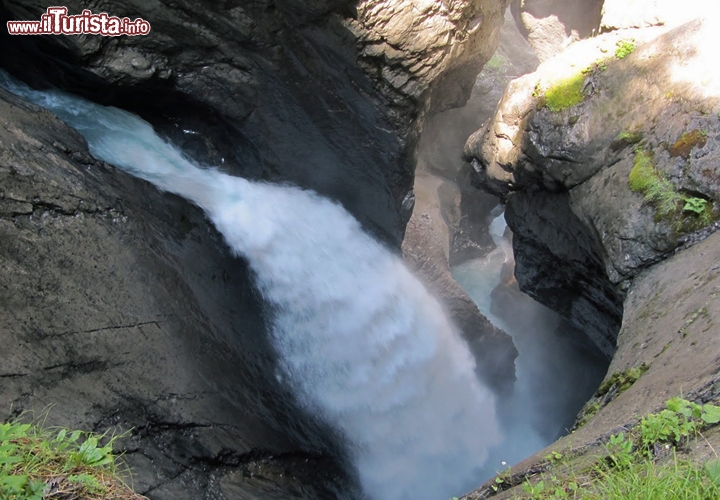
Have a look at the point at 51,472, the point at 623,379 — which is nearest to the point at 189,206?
the point at 51,472

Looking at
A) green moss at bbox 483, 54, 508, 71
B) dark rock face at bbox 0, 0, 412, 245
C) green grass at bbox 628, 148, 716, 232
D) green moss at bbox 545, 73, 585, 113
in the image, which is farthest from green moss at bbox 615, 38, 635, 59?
green moss at bbox 483, 54, 508, 71

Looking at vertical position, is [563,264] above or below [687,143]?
below

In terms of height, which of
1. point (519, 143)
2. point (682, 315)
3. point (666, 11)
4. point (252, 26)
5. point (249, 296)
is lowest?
point (249, 296)

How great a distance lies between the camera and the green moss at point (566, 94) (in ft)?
27.7

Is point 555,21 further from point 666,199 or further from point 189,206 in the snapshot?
point 189,206

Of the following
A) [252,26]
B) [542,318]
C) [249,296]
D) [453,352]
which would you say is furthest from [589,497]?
[542,318]

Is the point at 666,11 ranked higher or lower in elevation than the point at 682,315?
higher

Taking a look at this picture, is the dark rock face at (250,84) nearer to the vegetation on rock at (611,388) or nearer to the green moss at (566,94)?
the green moss at (566,94)

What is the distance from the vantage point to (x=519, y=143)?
937 cm

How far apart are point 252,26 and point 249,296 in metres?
4.14

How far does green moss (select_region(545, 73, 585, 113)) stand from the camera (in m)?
8.43

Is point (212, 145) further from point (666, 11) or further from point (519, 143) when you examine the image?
point (666, 11)

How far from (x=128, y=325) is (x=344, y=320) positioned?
3.97 m

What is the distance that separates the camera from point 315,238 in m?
9.59
